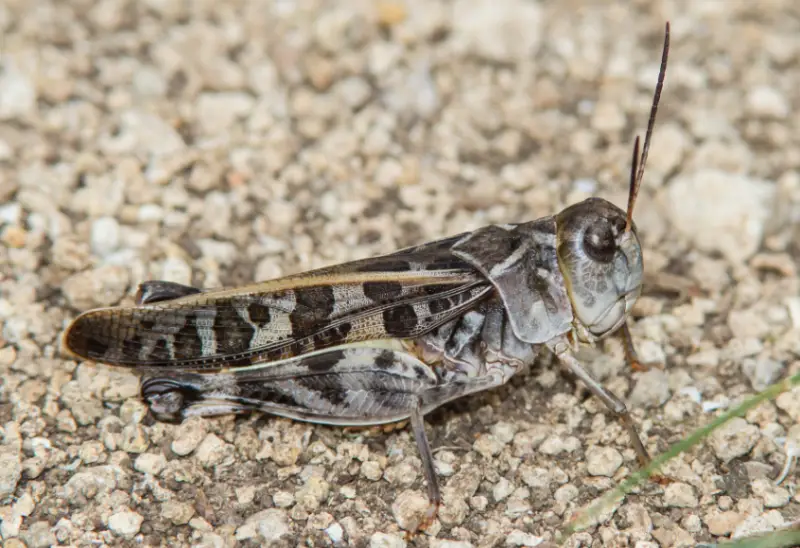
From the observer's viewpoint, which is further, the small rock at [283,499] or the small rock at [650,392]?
the small rock at [650,392]

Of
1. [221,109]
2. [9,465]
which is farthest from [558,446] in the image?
[221,109]

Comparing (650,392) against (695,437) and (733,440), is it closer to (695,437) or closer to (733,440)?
(733,440)

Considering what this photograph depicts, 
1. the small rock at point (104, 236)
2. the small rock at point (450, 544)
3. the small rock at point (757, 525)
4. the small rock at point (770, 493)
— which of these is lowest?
the small rock at point (757, 525)

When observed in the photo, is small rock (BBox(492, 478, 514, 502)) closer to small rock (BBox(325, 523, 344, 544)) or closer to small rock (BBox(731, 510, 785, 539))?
small rock (BBox(325, 523, 344, 544))

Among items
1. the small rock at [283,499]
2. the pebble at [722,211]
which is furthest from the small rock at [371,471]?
the pebble at [722,211]

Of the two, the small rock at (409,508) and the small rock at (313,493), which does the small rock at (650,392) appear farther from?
the small rock at (313,493)

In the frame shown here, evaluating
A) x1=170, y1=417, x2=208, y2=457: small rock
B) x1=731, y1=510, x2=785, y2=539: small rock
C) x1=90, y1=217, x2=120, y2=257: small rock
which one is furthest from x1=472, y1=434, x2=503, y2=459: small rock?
x1=90, y1=217, x2=120, y2=257: small rock

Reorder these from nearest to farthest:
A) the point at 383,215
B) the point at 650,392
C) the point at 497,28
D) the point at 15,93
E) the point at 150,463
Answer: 1. the point at 150,463
2. the point at 650,392
3. the point at 383,215
4. the point at 15,93
5. the point at 497,28
